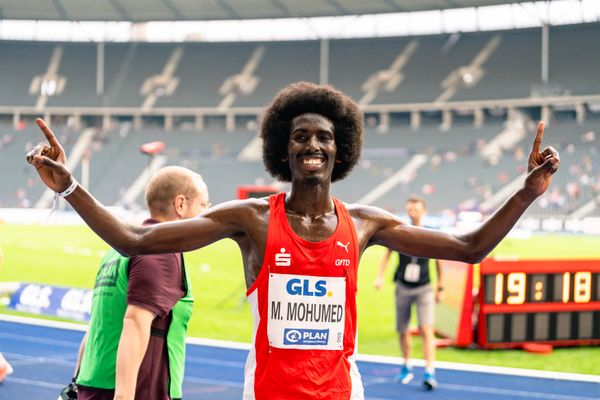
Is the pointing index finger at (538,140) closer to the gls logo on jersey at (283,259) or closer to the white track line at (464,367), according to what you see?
the gls logo on jersey at (283,259)

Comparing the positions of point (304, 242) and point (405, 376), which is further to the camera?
point (405, 376)

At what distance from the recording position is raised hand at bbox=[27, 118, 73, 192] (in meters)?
2.63

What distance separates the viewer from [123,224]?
9.27 ft

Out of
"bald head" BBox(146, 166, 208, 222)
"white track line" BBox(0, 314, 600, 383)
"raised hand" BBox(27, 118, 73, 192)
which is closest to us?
"raised hand" BBox(27, 118, 73, 192)

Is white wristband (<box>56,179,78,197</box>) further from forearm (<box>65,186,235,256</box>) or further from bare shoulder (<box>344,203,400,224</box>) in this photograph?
bare shoulder (<box>344,203,400,224</box>)

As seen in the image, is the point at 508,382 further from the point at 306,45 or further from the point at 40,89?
the point at 40,89

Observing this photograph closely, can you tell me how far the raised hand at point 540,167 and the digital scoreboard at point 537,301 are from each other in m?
7.22

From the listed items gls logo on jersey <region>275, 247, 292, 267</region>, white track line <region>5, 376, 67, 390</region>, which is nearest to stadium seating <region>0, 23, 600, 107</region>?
white track line <region>5, 376, 67, 390</region>

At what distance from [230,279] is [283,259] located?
51.1 ft

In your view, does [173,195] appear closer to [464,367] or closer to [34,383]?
[34,383]

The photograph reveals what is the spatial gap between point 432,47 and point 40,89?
2634cm

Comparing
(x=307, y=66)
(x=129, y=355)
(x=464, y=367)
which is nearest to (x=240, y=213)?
(x=129, y=355)

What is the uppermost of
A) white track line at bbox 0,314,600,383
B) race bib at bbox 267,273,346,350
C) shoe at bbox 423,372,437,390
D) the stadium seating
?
the stadium seating

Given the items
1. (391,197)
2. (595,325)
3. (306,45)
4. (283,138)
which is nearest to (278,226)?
(283,138)
